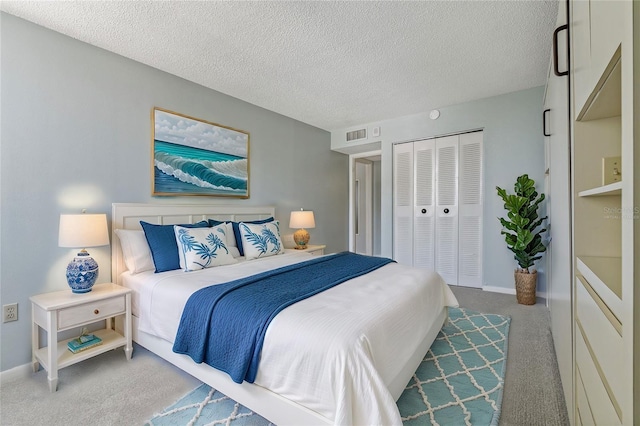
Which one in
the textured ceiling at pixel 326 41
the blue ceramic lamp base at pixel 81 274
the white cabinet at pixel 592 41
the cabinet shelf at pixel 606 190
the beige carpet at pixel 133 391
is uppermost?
the textured ceiling at pixel 326 41

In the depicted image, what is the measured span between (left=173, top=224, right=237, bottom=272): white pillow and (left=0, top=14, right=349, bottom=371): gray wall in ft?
2.12

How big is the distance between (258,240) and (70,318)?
1.63m

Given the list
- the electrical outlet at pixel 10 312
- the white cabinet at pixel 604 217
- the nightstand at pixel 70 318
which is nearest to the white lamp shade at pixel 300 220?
the nightstand at pixel 70 318

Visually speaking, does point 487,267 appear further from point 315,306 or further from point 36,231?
point 36,231

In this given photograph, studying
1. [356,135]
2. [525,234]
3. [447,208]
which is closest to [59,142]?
[356,135]

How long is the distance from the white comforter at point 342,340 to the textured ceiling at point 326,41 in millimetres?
1988

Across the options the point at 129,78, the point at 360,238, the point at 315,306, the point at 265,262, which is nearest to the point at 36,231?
the point at 129,78

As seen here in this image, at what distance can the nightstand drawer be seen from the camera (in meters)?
1.97

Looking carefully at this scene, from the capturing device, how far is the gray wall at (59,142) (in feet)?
6.87

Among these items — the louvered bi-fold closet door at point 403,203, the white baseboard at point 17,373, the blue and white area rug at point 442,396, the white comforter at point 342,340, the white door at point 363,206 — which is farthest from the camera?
the white door at point 363,206

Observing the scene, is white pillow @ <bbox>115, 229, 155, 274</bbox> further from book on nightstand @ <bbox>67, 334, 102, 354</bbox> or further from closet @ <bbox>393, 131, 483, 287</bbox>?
closet @ <bbox>393, 131, 483, 287</bbox>

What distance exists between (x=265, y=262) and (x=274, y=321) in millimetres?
1450

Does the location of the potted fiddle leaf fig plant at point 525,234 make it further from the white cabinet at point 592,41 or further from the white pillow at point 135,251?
the white pillow at point 135,251

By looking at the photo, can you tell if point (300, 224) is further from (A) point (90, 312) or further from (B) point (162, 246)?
(A) point (90, 312)
